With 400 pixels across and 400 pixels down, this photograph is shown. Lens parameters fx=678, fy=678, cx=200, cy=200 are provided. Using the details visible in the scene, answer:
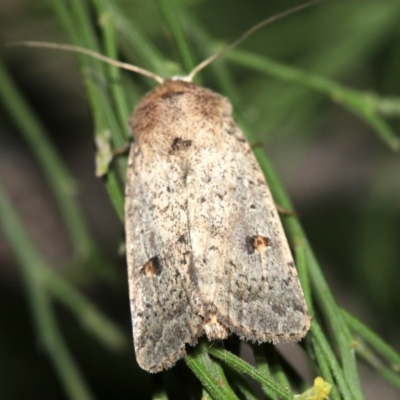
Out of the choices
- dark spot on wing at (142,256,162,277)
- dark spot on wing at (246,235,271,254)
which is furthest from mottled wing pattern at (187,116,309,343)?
dark spot on wing at (142,256,162,277)

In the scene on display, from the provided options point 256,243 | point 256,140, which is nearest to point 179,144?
point 256,243

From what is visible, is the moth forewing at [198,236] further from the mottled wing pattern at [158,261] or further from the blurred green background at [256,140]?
the blurred green background at [256,140]

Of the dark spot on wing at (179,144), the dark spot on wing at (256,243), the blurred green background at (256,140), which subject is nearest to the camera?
the dark spot on wing at (256,243)

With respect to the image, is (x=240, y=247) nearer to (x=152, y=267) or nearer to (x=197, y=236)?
(x=197, y=236)

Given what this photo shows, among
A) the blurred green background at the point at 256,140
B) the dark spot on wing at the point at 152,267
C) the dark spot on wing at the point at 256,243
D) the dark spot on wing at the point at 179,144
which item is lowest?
the dark spot on wing at the point at 256,243

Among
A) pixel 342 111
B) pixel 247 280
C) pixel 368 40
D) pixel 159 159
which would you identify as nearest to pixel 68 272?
pixel 159 159

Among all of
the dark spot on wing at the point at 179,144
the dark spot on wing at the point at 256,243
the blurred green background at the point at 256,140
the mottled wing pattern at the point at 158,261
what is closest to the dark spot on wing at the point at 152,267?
the mottled wing pattern at the point at 158,261
